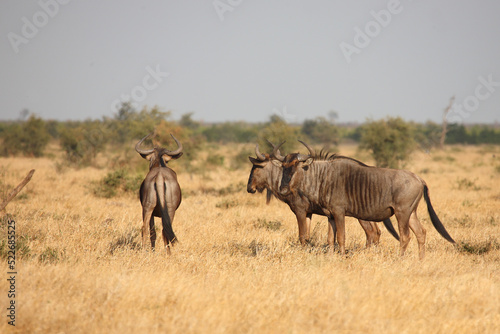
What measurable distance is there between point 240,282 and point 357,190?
2.58 meters

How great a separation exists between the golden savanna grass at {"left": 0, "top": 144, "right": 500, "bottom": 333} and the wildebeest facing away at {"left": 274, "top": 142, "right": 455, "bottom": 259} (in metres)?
0.51

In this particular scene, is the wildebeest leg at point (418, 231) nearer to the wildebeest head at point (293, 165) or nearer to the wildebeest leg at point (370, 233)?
the wildebeest leg at point (370, 233)

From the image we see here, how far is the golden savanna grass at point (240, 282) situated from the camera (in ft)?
13.2

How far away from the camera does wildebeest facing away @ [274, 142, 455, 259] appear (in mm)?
6676

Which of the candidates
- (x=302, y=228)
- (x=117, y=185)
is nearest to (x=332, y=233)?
(x=302, y=228)

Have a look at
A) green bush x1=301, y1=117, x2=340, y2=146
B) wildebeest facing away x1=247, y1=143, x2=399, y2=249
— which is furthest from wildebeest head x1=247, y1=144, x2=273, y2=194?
green bush x1=301, y1=117, x2=340, y2=146

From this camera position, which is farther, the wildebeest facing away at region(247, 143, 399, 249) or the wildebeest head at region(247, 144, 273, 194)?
the wildebeest head at region(247, 144, 273, 194)

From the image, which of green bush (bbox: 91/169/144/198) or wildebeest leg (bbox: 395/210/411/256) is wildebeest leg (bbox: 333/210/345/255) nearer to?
wildebeest leg (bbox: 395/210/411/256)

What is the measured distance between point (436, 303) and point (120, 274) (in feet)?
10.7

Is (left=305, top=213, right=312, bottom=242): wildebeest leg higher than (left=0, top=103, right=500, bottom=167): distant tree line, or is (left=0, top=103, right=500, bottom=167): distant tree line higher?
(left=0, top=103, right=500, bottom=167): distant tree line

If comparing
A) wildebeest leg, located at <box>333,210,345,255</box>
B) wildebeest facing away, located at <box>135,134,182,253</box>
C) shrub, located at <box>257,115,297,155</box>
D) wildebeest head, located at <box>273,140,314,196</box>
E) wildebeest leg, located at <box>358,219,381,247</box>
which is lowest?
wildebeest leg, located at <box>358,219,381,247</box>

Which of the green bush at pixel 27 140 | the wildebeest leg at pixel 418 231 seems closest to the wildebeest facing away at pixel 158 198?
the wildebeest leg at pixel 418 231

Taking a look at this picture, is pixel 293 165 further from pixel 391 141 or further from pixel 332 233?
pixel 391 141

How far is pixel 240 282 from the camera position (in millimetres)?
5145
